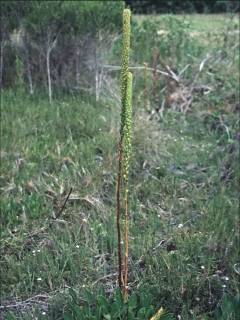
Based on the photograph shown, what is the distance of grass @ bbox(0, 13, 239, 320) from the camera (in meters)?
3.61

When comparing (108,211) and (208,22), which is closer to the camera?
(108,211)

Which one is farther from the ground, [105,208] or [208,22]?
[208,22]

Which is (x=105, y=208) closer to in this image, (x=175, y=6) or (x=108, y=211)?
(x=108, y=211)

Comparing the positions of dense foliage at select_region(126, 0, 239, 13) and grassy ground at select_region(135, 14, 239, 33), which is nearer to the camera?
grassy ground at select_region(135, 14, 239, 33)

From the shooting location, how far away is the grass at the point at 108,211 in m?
3.61

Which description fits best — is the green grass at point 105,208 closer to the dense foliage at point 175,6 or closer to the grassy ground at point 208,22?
the grassy ground at point 208,22

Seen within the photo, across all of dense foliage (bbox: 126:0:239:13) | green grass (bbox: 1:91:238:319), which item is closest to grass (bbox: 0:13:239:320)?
green grass (bbox: 1:91:238:319)

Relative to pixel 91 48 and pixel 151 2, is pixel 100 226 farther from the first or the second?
pixel 151 2

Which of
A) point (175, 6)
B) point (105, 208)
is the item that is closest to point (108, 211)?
point (105, 208)

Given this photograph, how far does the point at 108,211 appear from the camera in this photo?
14.8ft

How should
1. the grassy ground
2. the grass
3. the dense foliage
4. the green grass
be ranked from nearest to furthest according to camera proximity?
the grass, the green grass, the grassy ground, the dense foliage

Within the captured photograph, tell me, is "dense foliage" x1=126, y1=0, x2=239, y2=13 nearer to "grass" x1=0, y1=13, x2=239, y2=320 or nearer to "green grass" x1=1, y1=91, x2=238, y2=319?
"grass" x1=0, y1=13, x2=239, y2=320

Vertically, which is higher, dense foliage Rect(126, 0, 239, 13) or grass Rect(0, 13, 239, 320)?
dense foliage Rect(126, 0, 239, 13)

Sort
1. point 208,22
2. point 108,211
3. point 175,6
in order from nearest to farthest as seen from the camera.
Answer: point 108,211 → point 208,22 → point 175,6
